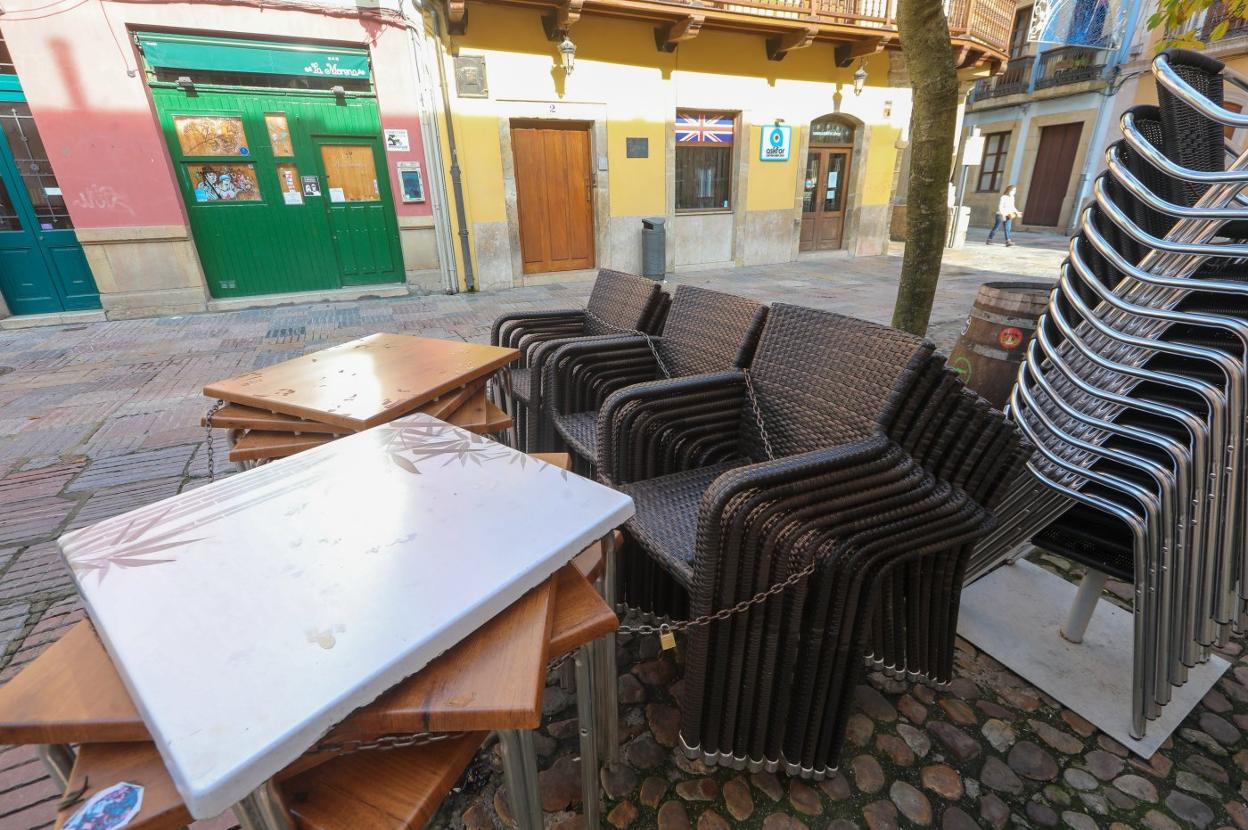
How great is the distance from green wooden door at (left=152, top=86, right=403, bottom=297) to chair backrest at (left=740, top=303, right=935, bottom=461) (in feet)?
26.1

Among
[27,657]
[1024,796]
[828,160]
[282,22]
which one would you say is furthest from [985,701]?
[828,160]

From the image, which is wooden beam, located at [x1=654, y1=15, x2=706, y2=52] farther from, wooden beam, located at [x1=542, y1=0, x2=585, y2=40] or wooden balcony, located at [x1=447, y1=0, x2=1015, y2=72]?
wooden beam, located at [x1=542, y1=0, x2=585, y2=40]

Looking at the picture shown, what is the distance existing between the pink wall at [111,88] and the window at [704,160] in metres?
4.89

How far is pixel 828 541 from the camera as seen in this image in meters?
1.26

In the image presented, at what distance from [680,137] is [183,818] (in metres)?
10.5

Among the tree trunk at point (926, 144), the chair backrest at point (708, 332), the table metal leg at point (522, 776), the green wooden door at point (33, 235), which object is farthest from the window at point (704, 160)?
the table metal leg at point (522, 776)

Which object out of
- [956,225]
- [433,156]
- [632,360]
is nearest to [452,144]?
[433,156]

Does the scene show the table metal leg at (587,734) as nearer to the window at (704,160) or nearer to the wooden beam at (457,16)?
the wooden beam at (457,16)

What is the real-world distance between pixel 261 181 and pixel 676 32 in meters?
6.42

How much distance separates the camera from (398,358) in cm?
226

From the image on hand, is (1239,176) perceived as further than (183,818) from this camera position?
Yes

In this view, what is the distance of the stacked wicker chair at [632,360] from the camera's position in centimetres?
222

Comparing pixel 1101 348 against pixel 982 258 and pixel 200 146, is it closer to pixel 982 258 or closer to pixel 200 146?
pixel 200 146

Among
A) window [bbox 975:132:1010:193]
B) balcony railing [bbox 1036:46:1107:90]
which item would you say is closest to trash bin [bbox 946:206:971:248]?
balcony railing [bbox 1036:46:1107:90]
